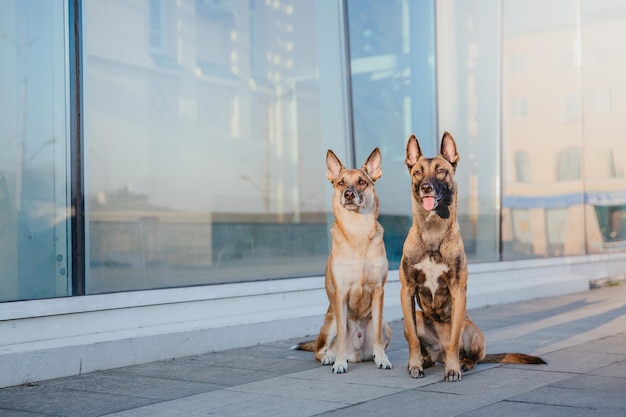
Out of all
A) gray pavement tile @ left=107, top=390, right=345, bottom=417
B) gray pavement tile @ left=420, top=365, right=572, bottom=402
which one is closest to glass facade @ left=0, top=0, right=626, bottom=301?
gray pavement tile @ left=107, top=390, right=345, bottom=417

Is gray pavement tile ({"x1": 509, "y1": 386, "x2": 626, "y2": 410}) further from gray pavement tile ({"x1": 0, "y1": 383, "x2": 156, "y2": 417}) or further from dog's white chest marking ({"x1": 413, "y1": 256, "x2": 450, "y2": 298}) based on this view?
gray pavement tile ({"x1": 0, "y1": 383, "x2": 156, "y2": 417})

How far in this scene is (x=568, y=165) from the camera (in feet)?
58.3

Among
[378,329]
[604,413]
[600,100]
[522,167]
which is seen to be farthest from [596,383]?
[600,100]

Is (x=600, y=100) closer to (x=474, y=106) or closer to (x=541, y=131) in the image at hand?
(x=541, y=131)

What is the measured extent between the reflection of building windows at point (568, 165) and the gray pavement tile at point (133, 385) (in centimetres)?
1248

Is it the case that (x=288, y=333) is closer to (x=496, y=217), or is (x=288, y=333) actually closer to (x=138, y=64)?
(x=138, y=64)

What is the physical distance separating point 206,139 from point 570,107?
10.4 meters

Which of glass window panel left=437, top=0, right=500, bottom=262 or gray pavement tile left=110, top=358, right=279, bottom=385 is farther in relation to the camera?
glass window panel left=437, top=0, right=500, bottom=262

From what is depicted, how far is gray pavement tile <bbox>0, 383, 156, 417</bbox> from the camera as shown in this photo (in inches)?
228

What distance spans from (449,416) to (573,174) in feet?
44.8

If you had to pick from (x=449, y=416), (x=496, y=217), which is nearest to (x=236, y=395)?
(x=449, y=416)

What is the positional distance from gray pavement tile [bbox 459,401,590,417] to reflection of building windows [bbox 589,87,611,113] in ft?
46.4

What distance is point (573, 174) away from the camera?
17984mm

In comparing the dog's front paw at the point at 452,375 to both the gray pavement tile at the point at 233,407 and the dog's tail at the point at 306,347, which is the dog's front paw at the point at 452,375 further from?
the dog's tail at the point at 306,347
